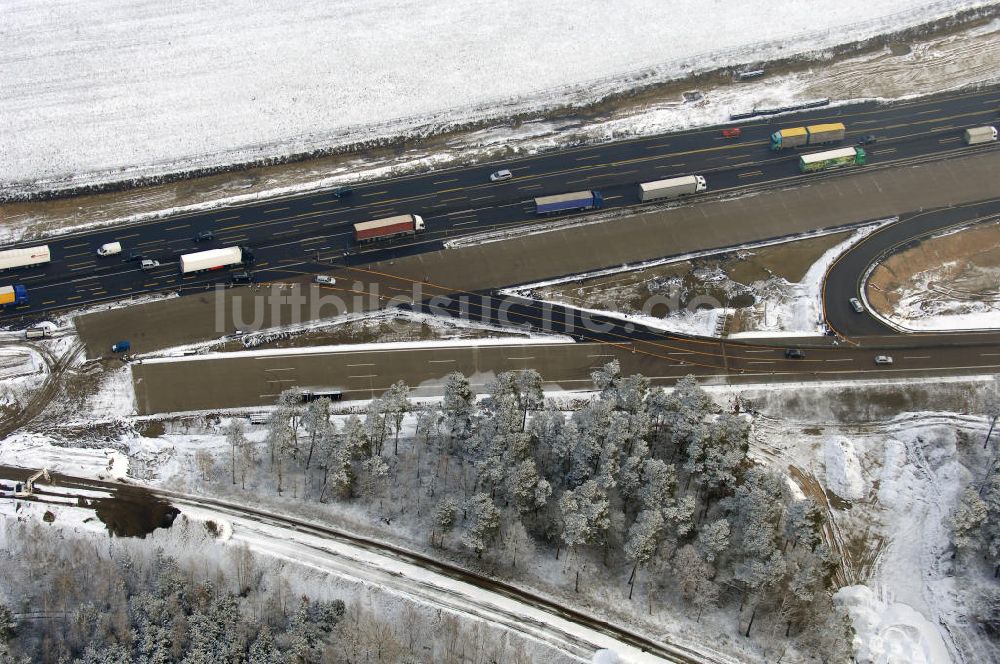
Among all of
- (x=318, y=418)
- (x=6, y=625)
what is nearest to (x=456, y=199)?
(x=318, y=418)

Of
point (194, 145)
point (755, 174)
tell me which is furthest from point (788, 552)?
point (194, 145)

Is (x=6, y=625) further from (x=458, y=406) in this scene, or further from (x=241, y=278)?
(x=458, y=406)

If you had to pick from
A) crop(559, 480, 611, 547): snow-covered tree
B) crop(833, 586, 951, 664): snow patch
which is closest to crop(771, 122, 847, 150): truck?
crop(833, 586, 951, 664): snow patch

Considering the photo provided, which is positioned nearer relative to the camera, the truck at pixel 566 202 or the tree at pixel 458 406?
the tree at pixel 458 406

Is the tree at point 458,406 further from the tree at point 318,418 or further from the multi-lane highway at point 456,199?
the multi-lane highway at point 456,199

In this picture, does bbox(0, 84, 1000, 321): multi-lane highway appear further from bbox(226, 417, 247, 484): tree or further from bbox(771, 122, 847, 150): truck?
bbox(226, 417, 247, 484): tree

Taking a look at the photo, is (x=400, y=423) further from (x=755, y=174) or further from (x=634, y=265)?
(x=755, y=174)

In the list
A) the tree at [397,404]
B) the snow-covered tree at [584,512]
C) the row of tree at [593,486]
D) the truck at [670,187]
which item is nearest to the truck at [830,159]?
the truck at [670,187]
